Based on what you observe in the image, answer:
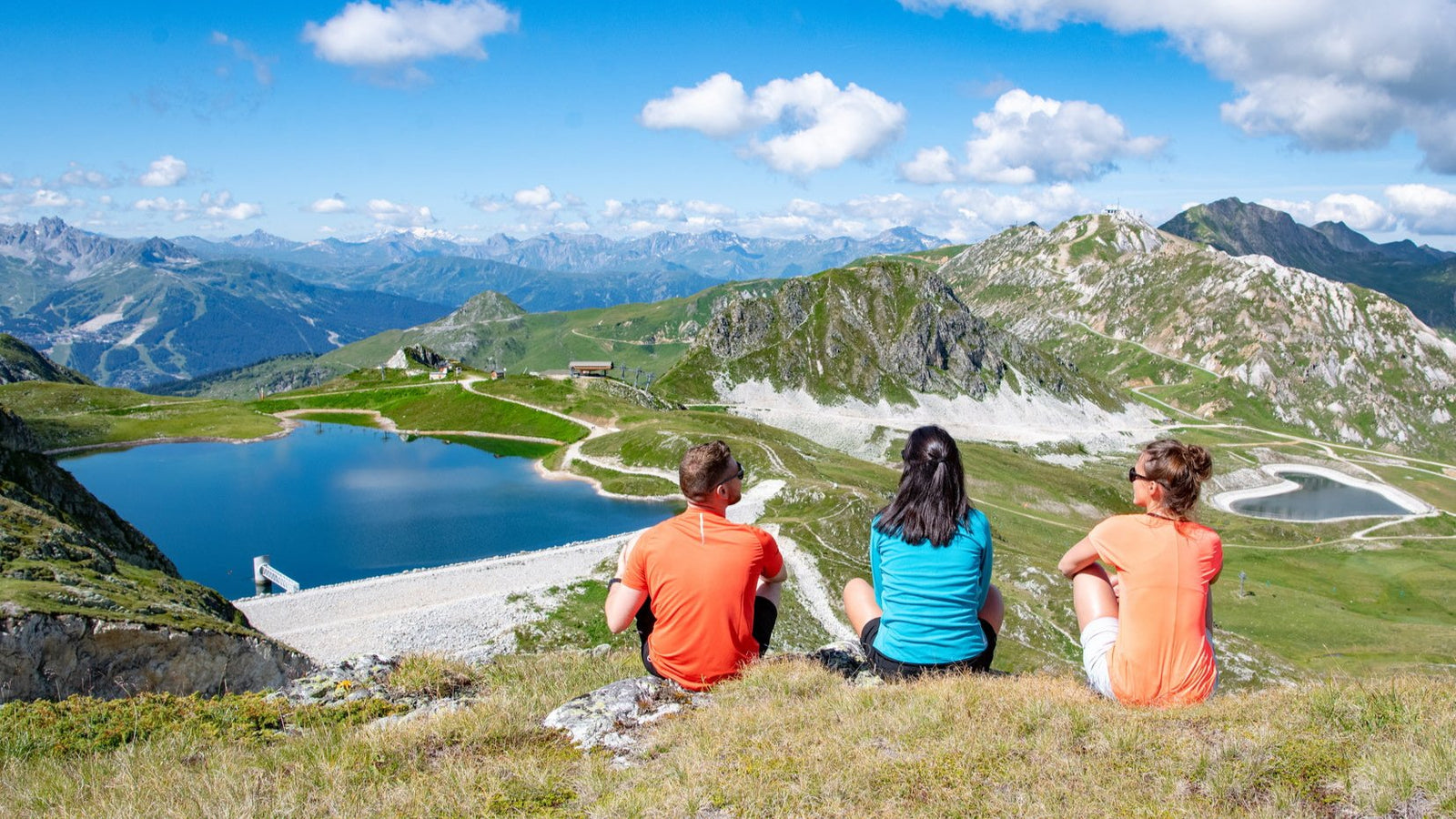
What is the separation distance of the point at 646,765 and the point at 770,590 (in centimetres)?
380

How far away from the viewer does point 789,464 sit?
84375 millimetres

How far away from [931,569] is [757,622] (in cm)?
295

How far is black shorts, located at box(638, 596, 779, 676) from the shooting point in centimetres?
1131

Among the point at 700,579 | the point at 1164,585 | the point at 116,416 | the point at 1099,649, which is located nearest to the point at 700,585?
the point at 700,579

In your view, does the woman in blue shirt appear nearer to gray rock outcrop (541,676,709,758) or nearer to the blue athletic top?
the blue athletic top

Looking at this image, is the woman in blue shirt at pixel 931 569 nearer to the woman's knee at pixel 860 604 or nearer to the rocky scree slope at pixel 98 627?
the woman's knee at pixel 860 604

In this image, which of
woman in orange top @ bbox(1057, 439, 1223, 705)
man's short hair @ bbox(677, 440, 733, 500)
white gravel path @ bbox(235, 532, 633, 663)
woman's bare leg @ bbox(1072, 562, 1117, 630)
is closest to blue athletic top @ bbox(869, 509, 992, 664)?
woman's bare leg @ bbox(1072, 562, 1117, 630)

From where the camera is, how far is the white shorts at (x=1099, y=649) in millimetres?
9898

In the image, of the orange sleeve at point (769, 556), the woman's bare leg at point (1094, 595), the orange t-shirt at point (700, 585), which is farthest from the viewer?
the orange sleeve at point (769, 556)

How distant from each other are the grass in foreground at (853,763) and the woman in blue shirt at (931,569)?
80 cm

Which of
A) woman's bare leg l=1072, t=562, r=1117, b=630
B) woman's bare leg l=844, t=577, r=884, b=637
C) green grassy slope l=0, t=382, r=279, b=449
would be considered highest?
woman's bare leg l=1072, t=562, r=1117, b=630

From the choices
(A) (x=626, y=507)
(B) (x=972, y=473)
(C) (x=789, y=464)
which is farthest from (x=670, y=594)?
(B) (x=972, y=473)

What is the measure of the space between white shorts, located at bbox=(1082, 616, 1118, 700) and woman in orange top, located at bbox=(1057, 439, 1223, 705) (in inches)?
5.1

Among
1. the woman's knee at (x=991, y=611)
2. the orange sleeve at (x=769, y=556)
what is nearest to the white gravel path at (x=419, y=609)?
the orange sleeve at (x=769, y=556)
